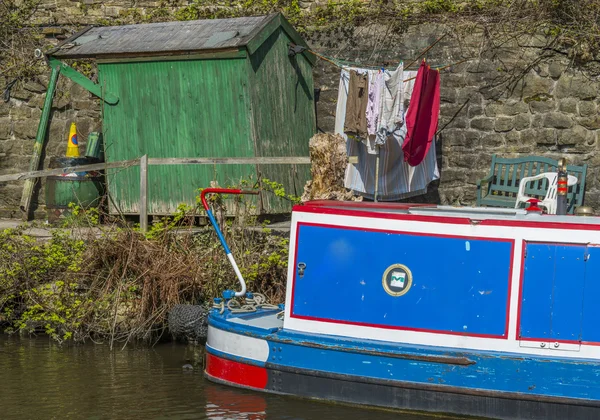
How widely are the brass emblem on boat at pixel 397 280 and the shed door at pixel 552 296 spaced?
92cm

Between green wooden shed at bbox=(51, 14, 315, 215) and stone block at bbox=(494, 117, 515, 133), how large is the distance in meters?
2.78

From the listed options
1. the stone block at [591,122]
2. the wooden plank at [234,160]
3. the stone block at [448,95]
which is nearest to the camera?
the wooden plank at [234,160]

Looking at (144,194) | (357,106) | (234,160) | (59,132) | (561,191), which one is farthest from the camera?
(59,132)

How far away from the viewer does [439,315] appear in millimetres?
7824

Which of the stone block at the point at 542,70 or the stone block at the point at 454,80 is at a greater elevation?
the stone block at the point at 542,70

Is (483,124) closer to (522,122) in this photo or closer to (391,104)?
(522,122)

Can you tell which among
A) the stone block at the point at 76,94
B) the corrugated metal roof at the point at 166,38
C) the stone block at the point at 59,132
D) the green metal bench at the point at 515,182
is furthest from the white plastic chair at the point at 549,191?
the stone block at the point at 59,132

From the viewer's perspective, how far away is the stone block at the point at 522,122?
42.7 ft

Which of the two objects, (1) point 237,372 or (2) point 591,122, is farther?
(2) point 591,122

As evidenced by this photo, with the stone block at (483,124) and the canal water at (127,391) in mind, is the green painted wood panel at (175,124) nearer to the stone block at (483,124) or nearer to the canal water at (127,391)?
the canal water at (127,391)

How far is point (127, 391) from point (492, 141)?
262 inches

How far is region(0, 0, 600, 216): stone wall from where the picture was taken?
12.8m

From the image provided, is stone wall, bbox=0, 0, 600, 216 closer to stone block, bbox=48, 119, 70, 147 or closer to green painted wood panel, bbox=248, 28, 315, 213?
stone block, bbox=48, 119, 70, 147

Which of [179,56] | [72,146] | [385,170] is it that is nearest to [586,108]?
[385,170]
